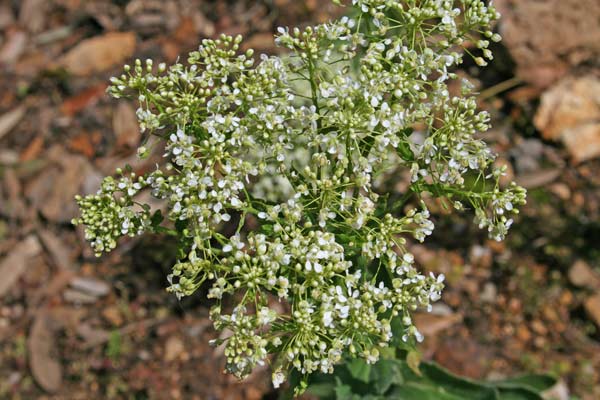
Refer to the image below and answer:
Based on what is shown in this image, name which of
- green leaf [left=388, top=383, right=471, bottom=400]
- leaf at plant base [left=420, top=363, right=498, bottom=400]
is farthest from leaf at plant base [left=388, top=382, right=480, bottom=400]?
leaf at plant base [left=420, top=363, right=498, bottom=400]

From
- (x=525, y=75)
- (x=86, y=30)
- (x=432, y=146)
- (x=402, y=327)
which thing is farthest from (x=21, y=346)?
(x=525, y=75)

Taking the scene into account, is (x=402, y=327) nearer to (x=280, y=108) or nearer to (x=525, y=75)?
(x=280, y=108)

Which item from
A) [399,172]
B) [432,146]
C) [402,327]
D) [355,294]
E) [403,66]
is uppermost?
[403,66]

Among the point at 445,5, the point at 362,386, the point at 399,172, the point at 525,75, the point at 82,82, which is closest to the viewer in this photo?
the point at 445,5

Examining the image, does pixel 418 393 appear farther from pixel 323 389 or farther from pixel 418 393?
pixel 323 389

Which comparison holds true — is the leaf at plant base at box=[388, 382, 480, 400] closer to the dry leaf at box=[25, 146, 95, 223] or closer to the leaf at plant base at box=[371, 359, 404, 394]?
the leaf at plant base at box=[371, 359, 404, 394]

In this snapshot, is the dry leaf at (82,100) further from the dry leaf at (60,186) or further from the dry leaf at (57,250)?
the dry leaf at (57,250)

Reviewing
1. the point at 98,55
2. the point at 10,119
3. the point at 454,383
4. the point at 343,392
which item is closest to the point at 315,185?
the point at 343,392
